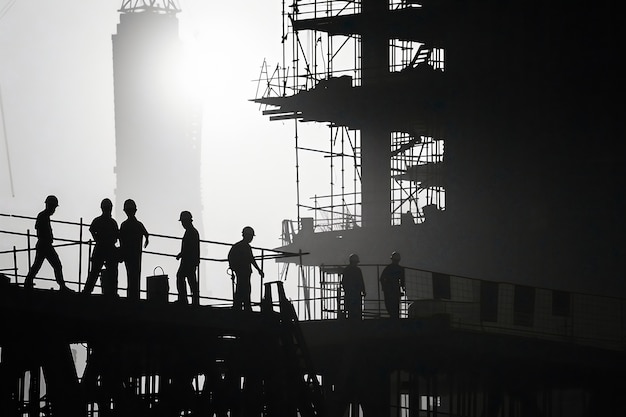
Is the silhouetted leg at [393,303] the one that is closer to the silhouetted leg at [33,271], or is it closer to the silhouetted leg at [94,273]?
the silhouetted leg at [94,273]

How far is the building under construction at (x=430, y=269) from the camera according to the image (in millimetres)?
30125

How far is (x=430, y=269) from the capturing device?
54.8 m

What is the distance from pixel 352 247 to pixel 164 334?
28349mm

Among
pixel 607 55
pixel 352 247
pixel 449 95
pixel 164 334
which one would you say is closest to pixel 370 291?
pixel 352 247

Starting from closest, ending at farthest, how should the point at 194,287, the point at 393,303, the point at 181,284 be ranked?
the point at 194,287, the point at 181,284, the point at 393,303

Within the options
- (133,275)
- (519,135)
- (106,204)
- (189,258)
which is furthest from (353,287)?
(519,135)

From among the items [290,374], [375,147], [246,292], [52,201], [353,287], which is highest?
[375,147]

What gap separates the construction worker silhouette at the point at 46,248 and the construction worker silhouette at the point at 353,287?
23.5 feet

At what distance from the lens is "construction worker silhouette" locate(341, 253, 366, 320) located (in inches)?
1309

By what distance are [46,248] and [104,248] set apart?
3.43 feet

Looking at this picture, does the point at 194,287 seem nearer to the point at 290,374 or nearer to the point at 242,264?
the point at 242,264

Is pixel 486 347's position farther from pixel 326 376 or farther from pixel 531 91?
pixel 531 91

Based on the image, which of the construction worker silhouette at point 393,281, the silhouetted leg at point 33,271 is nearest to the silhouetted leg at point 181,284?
the silhouetted leg at point 33,271

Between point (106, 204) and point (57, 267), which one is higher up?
point (106, 204)
